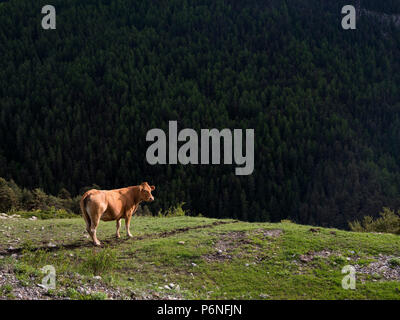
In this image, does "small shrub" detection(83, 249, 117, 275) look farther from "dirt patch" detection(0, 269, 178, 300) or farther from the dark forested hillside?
the dark forested hillside

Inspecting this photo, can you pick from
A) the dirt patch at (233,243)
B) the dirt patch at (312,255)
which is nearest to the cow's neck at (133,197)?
the dirt patch at (233,243)

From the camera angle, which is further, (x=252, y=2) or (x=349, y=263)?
(x=252, y=2)

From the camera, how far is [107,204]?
560 inches

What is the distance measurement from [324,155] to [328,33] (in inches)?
2660

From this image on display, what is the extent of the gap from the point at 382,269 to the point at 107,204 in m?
8.82

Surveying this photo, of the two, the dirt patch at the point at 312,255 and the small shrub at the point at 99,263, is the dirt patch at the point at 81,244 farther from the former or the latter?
the dirt patch at the point at 312,255

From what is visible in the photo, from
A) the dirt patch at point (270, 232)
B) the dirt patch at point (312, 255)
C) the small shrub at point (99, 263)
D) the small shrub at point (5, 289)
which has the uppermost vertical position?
the small shrub at point (5, 289)

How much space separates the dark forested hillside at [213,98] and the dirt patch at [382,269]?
196ft

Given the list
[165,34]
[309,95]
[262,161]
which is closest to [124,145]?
[262,161]

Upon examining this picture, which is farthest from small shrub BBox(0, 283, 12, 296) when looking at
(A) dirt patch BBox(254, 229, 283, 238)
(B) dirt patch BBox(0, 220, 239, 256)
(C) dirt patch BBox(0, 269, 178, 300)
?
(A) dirt patch BBox(254, 229, 283, 238)

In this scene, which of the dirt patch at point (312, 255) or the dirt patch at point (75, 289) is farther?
the dirt patch at point (312, 255)

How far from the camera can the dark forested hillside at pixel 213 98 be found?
292ft
